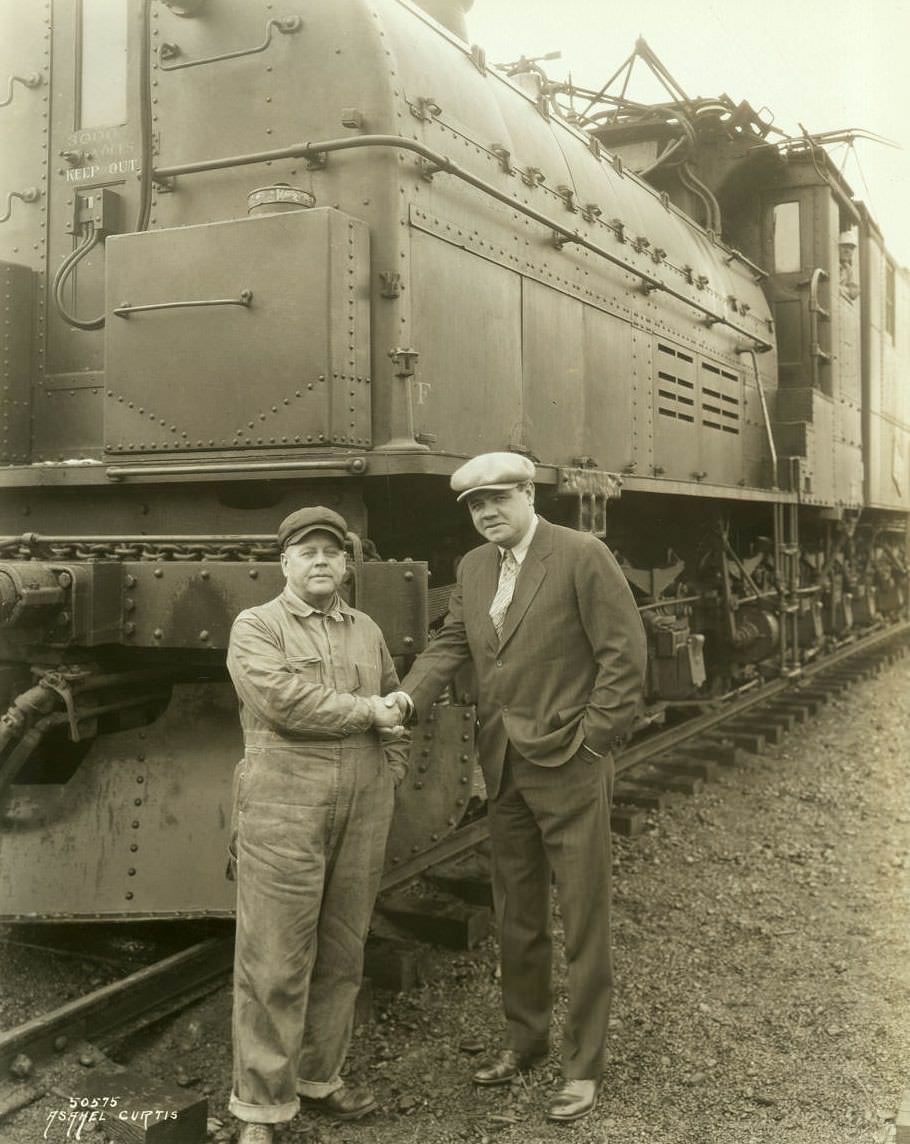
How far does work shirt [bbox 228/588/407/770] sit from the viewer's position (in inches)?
118

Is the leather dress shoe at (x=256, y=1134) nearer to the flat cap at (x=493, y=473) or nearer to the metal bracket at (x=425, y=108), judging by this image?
the flat cap at (x=493, y=473)

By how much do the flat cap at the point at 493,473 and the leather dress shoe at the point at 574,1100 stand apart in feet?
5.71

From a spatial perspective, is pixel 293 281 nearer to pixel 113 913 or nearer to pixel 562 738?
pixel 562 738

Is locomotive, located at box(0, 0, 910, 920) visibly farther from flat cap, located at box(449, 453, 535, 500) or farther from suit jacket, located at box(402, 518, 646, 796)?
flat cap, located at box(449, 453, 535, 500)

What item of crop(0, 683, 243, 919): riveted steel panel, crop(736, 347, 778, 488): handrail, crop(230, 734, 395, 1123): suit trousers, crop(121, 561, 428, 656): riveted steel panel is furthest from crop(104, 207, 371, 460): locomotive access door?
crop(736, 347, 778, 488): handrail

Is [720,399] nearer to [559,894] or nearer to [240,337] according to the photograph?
[240,337]

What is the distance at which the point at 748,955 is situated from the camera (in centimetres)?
445

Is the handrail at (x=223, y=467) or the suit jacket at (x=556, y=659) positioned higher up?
the handrail at (x=223, y=467)

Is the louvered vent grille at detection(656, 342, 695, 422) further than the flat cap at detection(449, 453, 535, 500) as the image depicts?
Yes

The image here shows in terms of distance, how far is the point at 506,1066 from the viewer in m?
3.44

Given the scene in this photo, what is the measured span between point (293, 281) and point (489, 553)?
4.12 feet

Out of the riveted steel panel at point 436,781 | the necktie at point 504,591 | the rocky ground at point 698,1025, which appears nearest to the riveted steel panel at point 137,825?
the rocky ground at point 698,1025

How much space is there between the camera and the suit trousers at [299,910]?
118 inches

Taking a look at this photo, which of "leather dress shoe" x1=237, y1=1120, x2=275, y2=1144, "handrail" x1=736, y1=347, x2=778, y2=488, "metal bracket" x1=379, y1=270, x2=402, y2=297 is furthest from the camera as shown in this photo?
"handrail" x1=736, y1=347, x2=778, y2=488
